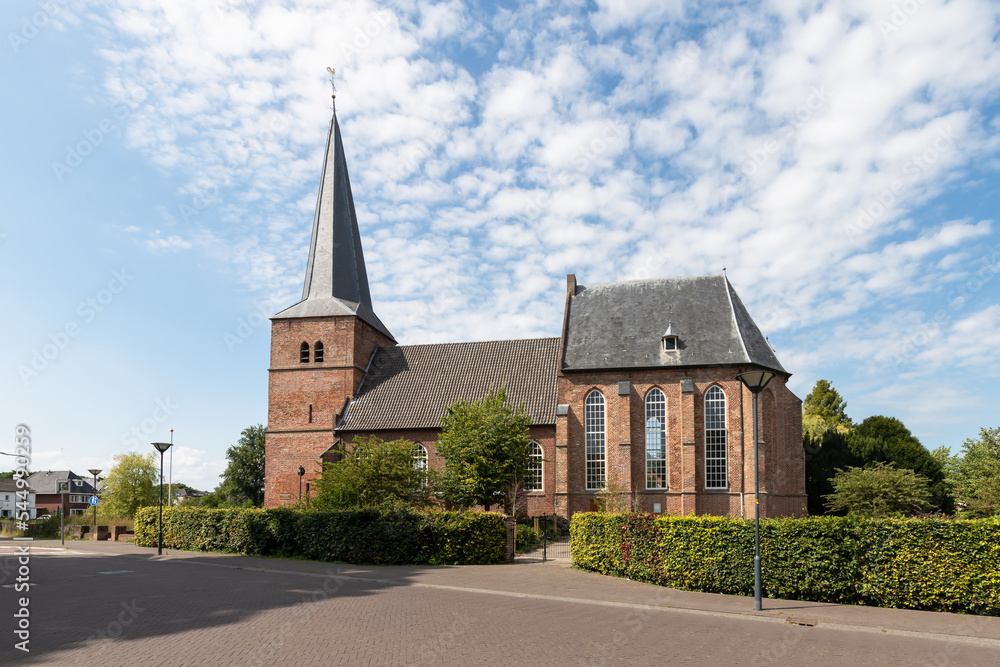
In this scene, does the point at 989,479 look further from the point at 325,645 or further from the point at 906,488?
the point at 325,645

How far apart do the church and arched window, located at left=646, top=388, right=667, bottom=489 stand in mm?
58

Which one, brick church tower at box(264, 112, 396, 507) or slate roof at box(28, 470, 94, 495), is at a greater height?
brick church tower at box(264, 112, 396, 507)

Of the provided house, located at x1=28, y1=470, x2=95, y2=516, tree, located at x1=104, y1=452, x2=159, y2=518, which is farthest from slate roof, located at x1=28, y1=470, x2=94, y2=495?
tree, located at x1=104, y1=452, x2=159, y2=518

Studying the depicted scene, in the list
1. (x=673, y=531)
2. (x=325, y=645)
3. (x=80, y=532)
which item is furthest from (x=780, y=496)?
(x=80, y=532)

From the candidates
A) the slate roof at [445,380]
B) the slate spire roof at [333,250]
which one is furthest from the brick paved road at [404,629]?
the slate spire roof at [333,250]

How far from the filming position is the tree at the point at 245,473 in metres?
63.6

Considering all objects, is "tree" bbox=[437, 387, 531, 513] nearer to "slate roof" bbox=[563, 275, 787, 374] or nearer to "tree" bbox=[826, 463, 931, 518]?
"slate roof" bbox=[563, 275, 787, 374]

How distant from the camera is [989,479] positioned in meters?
23.6

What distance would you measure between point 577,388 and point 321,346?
16.5 m

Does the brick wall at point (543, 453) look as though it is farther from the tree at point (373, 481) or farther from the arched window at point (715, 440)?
the tree at point (373, 481)

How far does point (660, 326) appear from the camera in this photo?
40.1 meters

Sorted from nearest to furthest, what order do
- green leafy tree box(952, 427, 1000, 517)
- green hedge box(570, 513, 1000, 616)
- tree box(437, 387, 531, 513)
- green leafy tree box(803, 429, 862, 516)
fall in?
green hedge box(570, 513, 1000, 616) → green leafy tree box(952, 427, 1000, 517) → tree box(437, 387, 531, 513) → green leafy tree box(803, 429, 862, 516)

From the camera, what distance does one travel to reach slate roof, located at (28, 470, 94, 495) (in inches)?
3346

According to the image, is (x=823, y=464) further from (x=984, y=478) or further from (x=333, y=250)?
(x=333, y=250)
